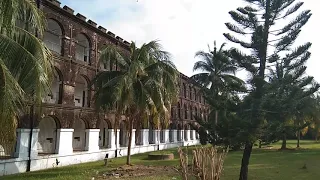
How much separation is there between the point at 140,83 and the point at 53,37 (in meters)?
7.67

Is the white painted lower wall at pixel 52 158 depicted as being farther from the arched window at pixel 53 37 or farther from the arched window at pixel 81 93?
the arched window at pixel 53 37

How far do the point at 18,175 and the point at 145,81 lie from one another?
751 centimetres

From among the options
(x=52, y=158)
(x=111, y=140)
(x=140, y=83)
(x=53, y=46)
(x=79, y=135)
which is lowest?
(x=52, y=158)

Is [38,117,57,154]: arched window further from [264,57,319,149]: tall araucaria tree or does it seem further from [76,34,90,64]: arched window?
[264,57,319,149]: tall araucaria tree

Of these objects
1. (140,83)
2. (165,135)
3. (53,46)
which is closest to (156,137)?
(165,135)

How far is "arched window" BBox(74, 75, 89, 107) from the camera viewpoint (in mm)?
21094

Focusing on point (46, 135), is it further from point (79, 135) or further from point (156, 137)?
point (156, 137)

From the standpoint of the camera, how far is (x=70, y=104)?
18531mm

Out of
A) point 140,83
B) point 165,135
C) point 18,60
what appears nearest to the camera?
point 18,60

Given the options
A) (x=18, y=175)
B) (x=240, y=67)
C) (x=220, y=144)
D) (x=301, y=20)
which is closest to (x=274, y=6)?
(x=301, y=20)

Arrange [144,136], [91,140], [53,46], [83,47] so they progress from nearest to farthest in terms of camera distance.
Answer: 1. [53,46]
2. [91,140]
3. [83,47]
4. [144,136]

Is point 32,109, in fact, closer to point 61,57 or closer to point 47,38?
point 61,57

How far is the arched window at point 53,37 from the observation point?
18581 millimetres

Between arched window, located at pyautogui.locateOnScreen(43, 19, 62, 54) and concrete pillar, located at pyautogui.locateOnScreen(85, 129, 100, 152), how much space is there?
18.1 feet
